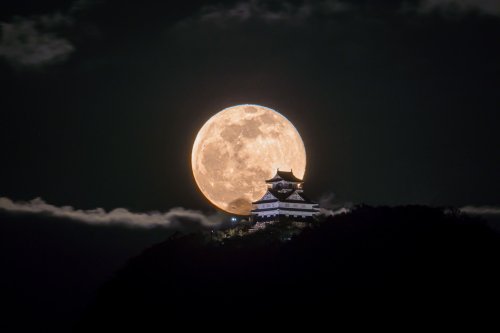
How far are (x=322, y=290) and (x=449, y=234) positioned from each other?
14028 millimetres

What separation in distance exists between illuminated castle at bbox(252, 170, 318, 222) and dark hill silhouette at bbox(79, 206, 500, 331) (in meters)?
11.0

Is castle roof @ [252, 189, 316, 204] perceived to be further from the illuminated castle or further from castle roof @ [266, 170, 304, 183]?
castle roof @ [266, 170, 304, 183]

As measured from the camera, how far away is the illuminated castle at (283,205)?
4966 inches

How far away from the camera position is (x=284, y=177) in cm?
13075

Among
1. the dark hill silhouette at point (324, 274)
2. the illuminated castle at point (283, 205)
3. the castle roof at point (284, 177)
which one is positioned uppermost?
the castle roof at point (284, 177)

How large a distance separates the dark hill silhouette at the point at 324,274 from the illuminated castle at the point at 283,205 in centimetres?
1103

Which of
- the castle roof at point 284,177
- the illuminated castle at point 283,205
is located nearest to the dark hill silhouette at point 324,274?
the illuminated castle at point 283,205

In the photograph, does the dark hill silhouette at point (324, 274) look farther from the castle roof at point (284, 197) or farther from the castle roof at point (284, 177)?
the castle roof at point (284, 177)

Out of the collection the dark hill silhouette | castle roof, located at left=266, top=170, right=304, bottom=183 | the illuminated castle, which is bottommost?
the dark hill silhouette

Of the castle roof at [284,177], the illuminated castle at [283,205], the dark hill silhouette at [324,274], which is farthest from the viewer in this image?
the castle roof at [284,177]

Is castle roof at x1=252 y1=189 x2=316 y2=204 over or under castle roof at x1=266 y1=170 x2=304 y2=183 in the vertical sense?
under

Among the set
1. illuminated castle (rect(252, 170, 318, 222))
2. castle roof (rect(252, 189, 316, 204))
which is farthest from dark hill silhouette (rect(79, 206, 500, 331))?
castle roof (rect(252, 189, 316, 204))

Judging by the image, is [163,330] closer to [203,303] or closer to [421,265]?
[203,303]

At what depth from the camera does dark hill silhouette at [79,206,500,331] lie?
85.2 m
